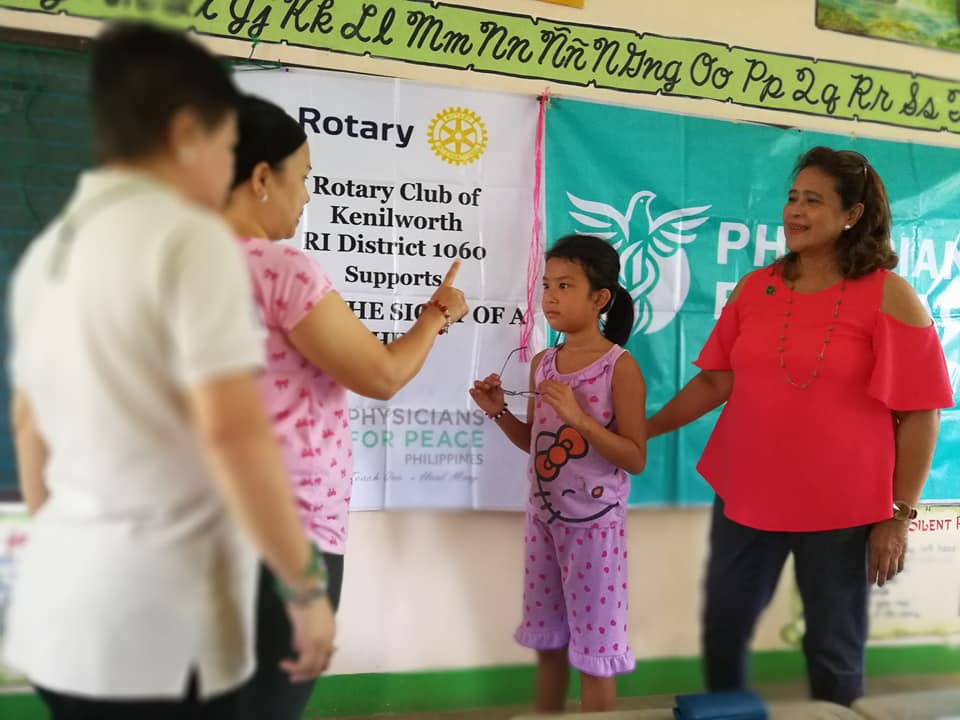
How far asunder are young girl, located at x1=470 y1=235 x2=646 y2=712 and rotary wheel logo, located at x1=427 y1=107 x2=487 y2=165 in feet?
1.64

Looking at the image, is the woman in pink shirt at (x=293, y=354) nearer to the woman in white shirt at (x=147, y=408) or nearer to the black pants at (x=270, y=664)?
the black pants at (x=270, y=664)

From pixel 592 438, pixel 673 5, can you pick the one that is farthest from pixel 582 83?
pixel 592 438

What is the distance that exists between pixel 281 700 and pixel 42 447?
0.45 metres

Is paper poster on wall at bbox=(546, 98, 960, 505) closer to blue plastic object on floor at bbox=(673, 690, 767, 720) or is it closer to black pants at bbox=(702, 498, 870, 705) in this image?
black pants at bbox=(702, 498, 870, 705)

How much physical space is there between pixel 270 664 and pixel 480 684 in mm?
1391

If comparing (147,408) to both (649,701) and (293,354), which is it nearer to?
(293,354)

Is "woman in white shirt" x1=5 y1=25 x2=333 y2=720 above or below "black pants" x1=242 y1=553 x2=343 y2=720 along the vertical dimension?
above

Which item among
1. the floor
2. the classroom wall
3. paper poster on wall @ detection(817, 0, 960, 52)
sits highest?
paper poster on wall @ detection(817, 0, 960, 52)

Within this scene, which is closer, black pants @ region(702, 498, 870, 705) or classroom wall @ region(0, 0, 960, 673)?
black pants @ region(702, 498, 870, 705)

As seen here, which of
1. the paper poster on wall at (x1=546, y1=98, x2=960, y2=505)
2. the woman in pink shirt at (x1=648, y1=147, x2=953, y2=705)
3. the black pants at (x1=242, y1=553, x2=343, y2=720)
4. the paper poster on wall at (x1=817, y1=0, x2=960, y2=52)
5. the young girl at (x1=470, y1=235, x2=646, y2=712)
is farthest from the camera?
the paper poster on wall at (x1=817, y1=0, x2=960, y2=52)

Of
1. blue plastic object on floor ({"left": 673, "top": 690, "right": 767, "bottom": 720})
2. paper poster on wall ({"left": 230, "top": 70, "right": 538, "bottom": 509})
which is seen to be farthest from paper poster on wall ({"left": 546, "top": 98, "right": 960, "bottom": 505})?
blue plastic object on floor ({"left": 673, "top": 690, "right": 767, "bottom": 720})

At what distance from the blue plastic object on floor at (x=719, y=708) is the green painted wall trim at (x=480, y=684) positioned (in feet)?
2.23

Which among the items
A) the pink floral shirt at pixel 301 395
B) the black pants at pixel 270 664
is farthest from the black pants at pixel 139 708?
the pink floral shirt at pixel 301 395

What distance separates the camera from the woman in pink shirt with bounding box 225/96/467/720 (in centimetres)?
101
